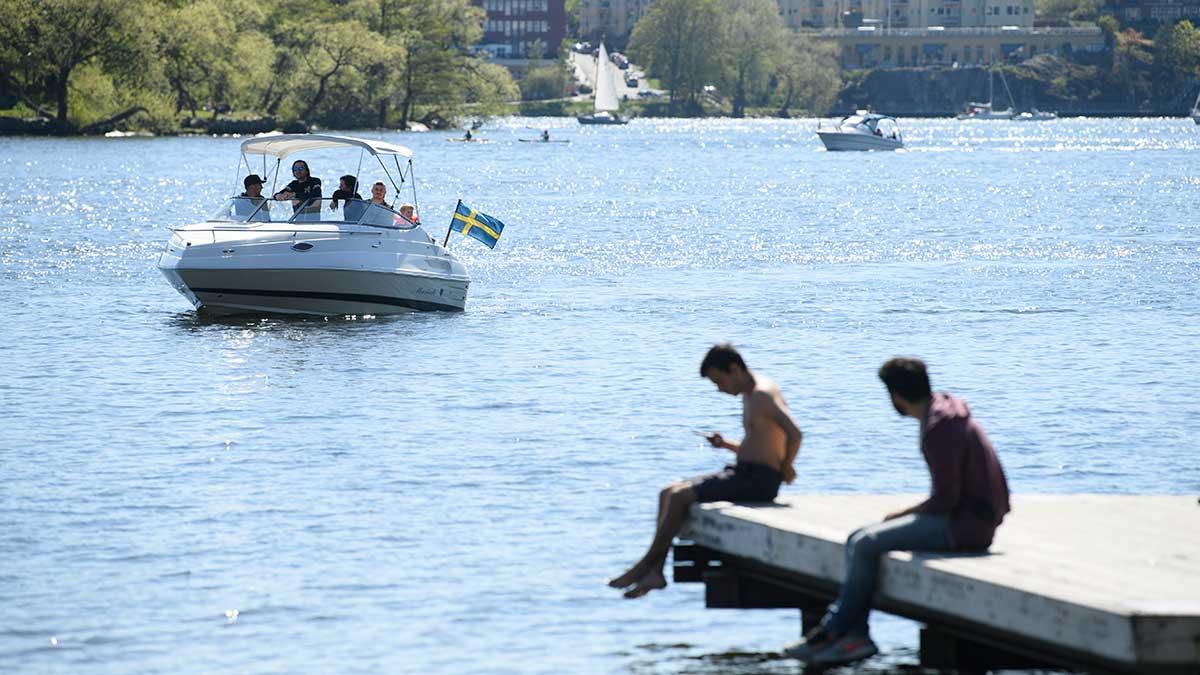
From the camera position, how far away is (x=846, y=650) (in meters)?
11.9

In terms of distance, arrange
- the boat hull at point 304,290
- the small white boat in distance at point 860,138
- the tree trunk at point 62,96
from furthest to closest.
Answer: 1. the small white boat in distance at point 860,138
2. the tree trunk at point 62,96
3. the boat hull at point 304,290

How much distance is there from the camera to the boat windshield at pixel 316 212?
1259 inches

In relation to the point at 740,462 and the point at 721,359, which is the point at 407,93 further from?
the point at 721,359

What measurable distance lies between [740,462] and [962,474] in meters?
2.07

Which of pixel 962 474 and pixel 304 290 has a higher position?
pixel 962 474

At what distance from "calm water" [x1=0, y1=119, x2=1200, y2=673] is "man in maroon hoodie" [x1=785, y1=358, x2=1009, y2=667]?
1094mm

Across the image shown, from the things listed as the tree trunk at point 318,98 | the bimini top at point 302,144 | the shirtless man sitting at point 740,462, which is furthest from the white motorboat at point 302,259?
the tree trunk at point 318,98

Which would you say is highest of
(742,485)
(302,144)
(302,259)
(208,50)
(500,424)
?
(302,144)

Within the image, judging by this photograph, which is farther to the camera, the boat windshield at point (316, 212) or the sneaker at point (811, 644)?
the boat windshield at point (316, 212)

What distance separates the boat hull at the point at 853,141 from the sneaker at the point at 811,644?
5142 inches

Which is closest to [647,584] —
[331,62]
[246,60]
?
[246,60]

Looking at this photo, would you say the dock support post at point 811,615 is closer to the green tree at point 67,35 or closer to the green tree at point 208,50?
the green tree at point 67,35

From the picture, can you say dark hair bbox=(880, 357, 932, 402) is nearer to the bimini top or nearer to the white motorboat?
the white motorboat

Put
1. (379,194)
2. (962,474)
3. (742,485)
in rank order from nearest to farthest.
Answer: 1. (962,474)
2. (742,485)
3. (379,194)
